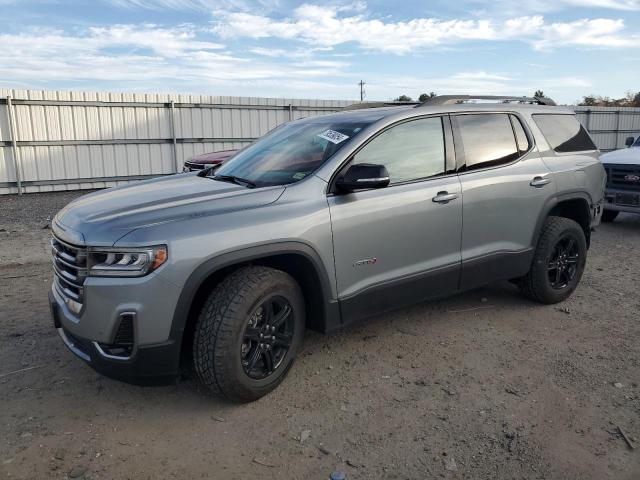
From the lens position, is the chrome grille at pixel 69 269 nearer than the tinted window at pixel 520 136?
Yes

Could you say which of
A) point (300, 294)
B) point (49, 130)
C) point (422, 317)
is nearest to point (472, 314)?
point (422, 317)

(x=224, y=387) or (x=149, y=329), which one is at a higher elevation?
(x=149, y=329)

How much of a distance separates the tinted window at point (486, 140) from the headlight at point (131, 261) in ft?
8.18

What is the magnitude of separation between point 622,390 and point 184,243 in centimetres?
290

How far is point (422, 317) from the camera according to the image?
483 centimetres

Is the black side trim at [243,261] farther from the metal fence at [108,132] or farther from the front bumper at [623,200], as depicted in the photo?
the metal fence at [108,132]

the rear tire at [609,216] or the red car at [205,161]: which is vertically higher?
the red car at [205,161]

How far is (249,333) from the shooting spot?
10.7ft

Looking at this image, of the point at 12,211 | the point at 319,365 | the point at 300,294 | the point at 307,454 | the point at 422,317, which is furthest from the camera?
the point at 12,211

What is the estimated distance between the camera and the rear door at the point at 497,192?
4320mm

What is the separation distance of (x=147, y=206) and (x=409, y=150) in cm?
191

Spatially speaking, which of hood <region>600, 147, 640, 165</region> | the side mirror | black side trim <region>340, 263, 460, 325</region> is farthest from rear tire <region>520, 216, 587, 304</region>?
hood <region>600, 147, 640, 165</region>

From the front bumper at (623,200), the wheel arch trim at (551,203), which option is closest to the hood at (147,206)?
the wheel arch trim at (551,203)

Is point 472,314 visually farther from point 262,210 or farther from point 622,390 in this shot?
point 262,210
